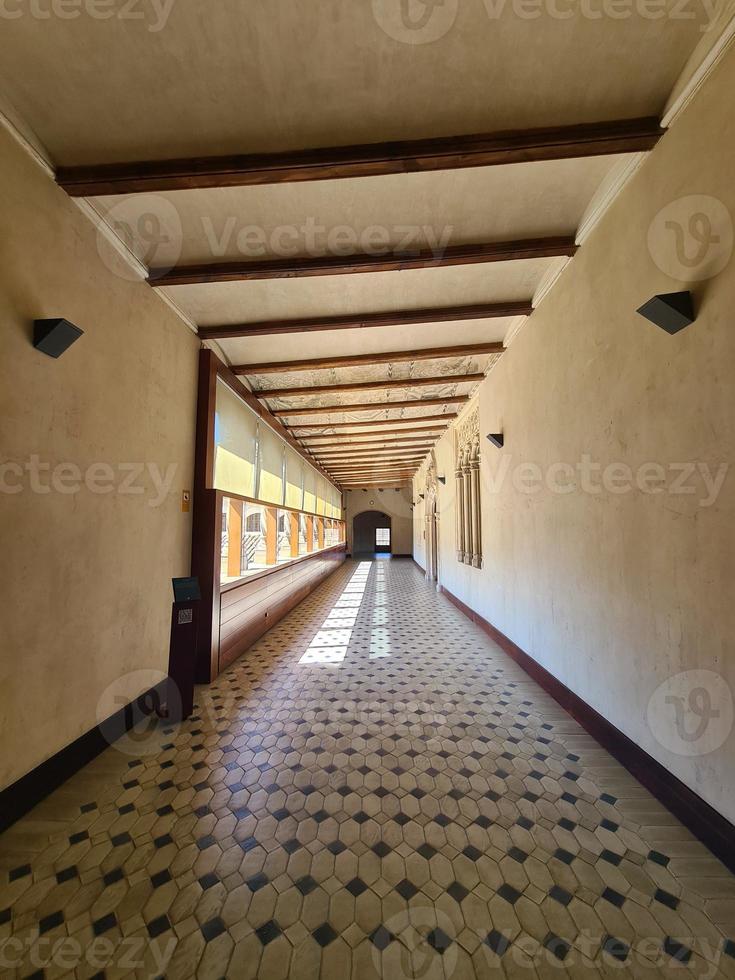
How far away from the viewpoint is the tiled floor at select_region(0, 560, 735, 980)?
4.38ft

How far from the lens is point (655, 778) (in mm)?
2070

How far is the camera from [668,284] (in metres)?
2.05

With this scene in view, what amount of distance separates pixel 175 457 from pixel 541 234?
345 cm

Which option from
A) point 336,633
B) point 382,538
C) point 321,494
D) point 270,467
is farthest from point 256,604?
point 382,538

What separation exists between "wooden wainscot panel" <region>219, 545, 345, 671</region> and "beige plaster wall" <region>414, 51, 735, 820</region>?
3143mm

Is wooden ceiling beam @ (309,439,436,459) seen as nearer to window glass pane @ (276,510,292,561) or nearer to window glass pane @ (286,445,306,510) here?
window glass pane @ (286,445,306,510)

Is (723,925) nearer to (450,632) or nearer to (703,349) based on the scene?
(703,349)

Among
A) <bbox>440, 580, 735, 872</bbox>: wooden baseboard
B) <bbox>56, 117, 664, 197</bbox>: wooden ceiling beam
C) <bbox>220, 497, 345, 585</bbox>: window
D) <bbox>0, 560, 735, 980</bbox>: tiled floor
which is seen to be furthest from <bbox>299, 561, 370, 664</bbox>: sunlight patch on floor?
<bbox>56, 117, 664, 197</bbox>: wooden ceiling beam

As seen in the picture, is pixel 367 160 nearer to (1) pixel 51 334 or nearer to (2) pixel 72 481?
(1) pixel 51 334

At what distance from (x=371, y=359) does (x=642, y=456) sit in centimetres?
309

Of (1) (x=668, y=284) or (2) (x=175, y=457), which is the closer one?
(1) (x=668, y=284)

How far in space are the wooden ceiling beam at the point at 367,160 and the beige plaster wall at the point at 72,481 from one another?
1.19 ft

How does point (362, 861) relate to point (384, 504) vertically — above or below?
below

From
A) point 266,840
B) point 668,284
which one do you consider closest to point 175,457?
point 266,840
